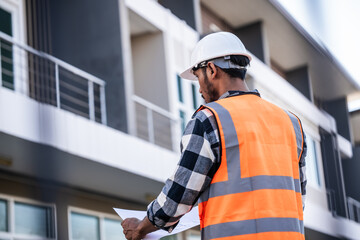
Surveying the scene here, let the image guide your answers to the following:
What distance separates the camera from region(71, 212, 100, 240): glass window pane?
8.17 m

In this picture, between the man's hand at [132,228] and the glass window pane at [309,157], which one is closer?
the man's hand at [132,228]

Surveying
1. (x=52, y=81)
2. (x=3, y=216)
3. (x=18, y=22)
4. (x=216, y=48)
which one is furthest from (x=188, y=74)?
(x=52, y=81)

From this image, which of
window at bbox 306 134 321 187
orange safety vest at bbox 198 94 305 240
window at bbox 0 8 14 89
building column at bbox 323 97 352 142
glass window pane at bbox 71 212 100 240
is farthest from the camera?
glass window pane at bbox 71 212 100 240

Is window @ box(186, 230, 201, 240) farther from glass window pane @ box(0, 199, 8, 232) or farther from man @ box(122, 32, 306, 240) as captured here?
man @ box(122, 32, 306, 240)

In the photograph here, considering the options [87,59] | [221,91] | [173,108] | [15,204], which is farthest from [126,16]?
[221,91]

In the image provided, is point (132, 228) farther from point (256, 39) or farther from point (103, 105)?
point (256, 39)

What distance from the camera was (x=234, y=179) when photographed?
1353 mm

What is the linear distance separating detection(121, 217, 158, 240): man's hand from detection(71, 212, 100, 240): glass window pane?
22.4 ft

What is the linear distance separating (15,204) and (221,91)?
20.3ft

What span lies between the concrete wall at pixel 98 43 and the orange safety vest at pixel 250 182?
24.7 feet

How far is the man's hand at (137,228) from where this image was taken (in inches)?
55.9

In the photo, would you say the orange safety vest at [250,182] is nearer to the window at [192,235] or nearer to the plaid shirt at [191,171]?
the plaid shirt at [191,171]

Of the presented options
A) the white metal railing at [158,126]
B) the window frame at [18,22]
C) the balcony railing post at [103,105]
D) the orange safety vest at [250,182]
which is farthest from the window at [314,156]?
the white metal railing at [158,126]

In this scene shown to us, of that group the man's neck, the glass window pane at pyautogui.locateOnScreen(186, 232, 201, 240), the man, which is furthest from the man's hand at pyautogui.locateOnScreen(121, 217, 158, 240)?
the glass window pane at pyautogui.locateOnScreen(186, 232, 201, 240)
